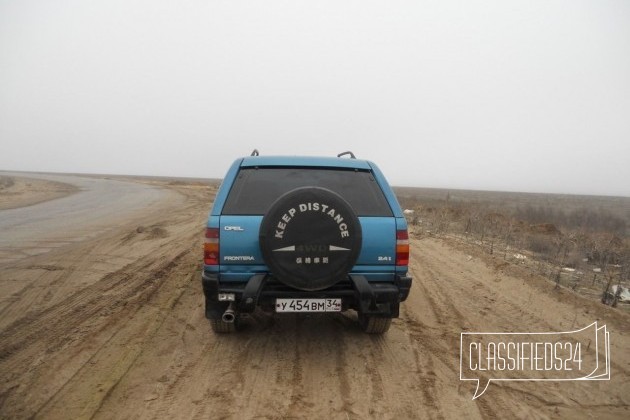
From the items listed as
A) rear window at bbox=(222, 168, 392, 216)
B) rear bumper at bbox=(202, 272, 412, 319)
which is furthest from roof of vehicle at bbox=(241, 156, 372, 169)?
rear bumper at bbox=(202, 272, 412, 319)

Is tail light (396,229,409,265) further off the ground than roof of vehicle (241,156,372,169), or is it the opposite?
roof of vehicle (241,156,372,169)

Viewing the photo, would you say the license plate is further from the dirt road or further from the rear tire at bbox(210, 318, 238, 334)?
the rear tire at bbox(210, 318, 238, 334)

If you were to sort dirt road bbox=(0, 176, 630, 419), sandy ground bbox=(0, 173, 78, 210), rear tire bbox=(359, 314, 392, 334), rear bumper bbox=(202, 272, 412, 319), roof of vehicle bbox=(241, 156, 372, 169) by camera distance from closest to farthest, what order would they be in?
dirt road bbox=(0, 176, 630, 419), rear bumper bbox=(202, 272, 412, 319), roof of vehicle bbox=(241, 156, 372, 169), rear tire bbox=(359, 314, 392, 334), sandy ground bbox=(0, 173, 78, 210)

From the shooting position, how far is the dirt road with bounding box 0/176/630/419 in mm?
3158

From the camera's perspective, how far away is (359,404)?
10.5 ft

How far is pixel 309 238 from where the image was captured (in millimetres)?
3537

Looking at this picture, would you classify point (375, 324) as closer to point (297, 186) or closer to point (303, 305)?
point (303, 305)

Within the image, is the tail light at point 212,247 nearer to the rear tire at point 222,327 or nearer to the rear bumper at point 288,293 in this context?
the rear bumper at point 288,293

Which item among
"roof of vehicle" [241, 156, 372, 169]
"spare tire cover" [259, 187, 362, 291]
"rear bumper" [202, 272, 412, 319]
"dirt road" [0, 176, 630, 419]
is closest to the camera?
"dirt road" [0, 176, 630, 419]

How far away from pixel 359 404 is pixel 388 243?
55.4 inches

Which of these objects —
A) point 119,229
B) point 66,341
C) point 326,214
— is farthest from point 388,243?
point 119,229

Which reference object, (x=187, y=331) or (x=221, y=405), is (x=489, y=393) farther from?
(x=187, y=331)

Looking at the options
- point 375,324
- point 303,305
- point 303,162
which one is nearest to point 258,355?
point 303,305

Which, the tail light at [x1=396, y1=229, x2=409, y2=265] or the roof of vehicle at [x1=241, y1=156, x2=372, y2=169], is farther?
the roof of vehicle at [x1=241, y1=156, x2=372, y2=169]
